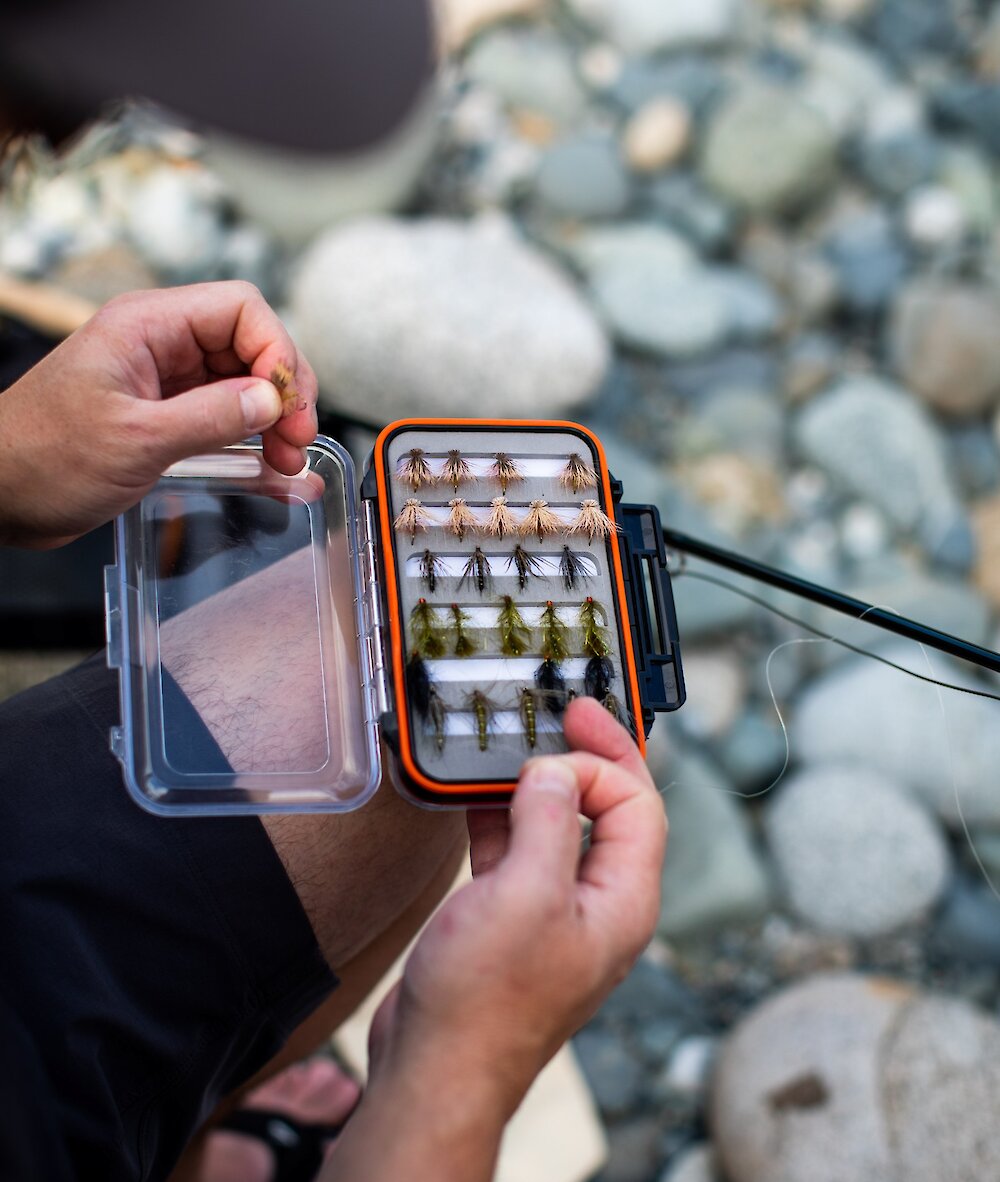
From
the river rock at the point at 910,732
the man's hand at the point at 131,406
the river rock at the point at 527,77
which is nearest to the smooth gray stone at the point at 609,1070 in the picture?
the river rock at the point at 910,732

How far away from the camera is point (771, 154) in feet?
9.10

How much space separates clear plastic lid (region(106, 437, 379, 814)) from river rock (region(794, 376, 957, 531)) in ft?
5.25

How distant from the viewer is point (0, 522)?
1.05 meters

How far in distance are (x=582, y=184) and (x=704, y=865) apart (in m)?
1.73

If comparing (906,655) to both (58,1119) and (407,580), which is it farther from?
(58,1119)

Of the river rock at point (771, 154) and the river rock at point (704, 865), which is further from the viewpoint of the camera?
the river rock at point (771, 154)

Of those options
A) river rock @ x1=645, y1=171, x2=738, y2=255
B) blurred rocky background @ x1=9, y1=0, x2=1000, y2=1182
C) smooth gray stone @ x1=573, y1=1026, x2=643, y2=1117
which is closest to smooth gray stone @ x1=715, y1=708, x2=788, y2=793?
blurred rocky background @ x1=9, y1=0, x2=1000, y2=1182

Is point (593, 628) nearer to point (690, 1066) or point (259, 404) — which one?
point (259, 404)

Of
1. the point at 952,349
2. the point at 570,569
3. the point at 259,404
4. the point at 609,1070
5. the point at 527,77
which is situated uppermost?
the point at 259,404

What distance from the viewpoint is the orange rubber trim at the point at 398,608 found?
0.91 m

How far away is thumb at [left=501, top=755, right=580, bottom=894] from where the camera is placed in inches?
31.5

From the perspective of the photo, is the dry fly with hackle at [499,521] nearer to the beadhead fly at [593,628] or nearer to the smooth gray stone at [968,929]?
the beadhead fly at [593,628]

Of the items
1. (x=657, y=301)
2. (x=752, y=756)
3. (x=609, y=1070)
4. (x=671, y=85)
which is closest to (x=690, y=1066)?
(x=609, y=1070)

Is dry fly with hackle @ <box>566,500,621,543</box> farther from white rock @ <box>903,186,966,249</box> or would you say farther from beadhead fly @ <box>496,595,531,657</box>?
white rock @ <box>903,186,966,249</box>
